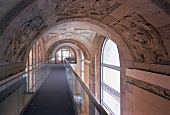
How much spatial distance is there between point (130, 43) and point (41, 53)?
1124cm

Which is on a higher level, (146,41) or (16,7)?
(16,7)

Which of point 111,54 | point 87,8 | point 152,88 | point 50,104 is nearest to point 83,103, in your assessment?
point 50,104

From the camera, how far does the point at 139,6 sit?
361 cm

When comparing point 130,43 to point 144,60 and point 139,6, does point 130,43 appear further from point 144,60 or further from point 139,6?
point 139,6

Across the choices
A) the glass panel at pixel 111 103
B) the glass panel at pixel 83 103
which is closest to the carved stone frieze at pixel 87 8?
the glass panel at pixel 83 103

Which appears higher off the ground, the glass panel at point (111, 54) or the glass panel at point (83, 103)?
the glass panel at point (111, 54)

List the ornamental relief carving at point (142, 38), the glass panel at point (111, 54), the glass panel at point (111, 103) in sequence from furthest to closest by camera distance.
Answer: the glass panel at point (111, 54) → the glass panel at point (111, 103) → the ornamental relief carving at point (142, 38)

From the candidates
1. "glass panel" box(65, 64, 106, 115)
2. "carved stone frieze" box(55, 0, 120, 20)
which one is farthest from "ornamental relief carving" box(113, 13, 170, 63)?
"glass panel" box(65, 64, 106, 115)

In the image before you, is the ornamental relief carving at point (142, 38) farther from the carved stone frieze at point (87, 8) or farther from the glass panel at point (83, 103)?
the glass panel at point (83, 103)

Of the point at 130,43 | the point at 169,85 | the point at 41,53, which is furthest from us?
the point at 41,53

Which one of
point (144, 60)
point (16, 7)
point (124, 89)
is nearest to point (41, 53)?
point (124, 89)

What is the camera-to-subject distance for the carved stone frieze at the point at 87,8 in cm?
400

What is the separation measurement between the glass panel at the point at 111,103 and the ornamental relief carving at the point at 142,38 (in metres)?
3.28

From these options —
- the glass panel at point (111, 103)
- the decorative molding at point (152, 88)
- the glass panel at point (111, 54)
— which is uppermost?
the glass panel at point (111, 54)
